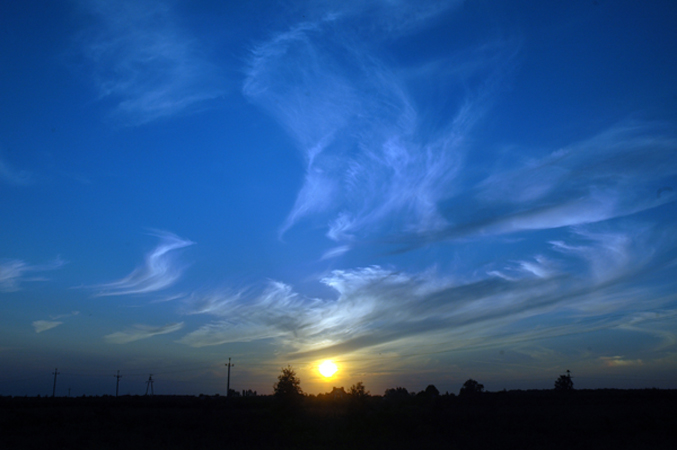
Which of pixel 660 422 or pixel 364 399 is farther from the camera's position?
pixel 364 399

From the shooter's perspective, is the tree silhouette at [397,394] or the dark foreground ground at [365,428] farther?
the tree silhouette at [397,394]

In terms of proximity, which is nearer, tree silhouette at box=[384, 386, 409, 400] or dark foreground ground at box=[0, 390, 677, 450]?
dark foreground ground at box=[0, 390, 677, 450]

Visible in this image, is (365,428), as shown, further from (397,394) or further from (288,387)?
(397,394)

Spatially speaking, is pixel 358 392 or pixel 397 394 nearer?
pixel 358 392

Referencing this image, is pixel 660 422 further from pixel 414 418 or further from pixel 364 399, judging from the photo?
pixel 364 399

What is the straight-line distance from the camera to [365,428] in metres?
45.7

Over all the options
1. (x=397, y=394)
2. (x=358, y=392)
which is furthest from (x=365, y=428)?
(x=397, y=394)

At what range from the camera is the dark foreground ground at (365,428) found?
35188 millimetres

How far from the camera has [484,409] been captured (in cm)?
6047

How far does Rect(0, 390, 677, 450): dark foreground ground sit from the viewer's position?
35.2 m

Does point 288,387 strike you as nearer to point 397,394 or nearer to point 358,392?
point 358,392

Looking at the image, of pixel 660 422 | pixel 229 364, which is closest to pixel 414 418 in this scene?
pixel 660 422

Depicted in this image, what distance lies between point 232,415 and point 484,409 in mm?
33187

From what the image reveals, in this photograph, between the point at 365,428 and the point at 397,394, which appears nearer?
the point at 365,428
